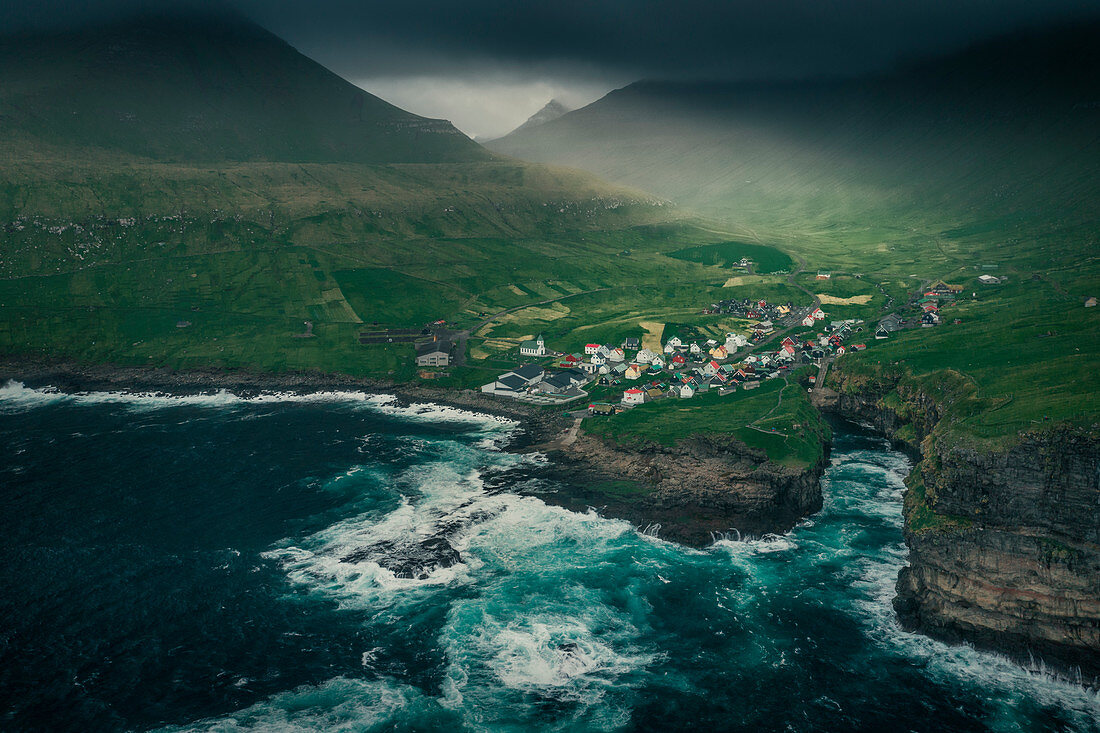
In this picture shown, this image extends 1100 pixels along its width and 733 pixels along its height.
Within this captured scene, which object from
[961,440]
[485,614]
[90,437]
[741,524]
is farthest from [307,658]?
[90,437]

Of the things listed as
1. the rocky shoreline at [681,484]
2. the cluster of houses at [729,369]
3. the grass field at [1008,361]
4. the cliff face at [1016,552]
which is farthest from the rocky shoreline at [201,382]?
the cliff face at [1016,552]

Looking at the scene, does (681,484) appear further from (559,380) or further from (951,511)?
(559,380)

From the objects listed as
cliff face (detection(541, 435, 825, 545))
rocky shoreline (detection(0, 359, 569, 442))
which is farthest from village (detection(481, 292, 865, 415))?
cliff face (detection(541, 435, 825, 545))

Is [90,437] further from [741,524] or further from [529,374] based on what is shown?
[741,524]

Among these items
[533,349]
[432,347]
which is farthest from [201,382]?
[533,349]

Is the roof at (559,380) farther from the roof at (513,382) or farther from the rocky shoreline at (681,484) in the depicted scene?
the rocky shoreline at (681,484)
